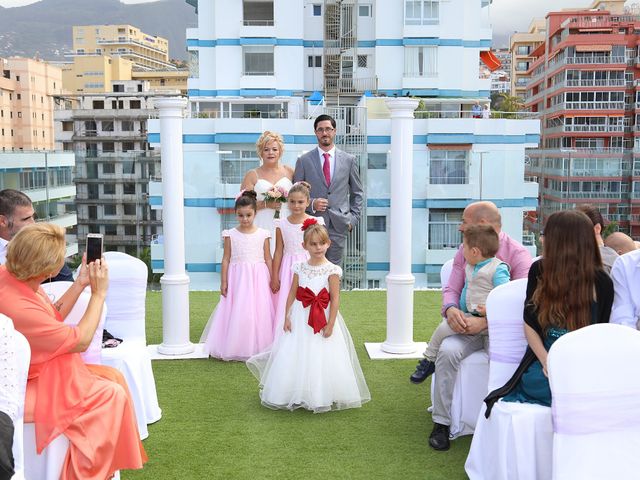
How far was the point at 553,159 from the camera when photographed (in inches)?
770

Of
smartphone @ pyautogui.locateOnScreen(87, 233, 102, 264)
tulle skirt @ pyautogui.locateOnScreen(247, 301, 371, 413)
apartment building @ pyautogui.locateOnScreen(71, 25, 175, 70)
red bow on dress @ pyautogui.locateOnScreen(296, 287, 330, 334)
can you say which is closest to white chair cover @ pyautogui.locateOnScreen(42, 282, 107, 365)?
smartphone @ pyautogui.locateOnScreen(87, 233, 102, 264)

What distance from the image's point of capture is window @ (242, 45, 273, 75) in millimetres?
29906

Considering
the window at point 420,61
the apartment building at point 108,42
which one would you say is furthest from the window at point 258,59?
the apartment building at point 108,42

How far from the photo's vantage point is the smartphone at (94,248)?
3.06 meters

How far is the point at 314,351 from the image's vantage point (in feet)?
13.2

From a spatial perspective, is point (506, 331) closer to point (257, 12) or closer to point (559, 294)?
point (559, 294)

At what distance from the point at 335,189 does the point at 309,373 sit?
1.74m

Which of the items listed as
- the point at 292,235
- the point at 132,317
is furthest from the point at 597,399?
the point at 292,235

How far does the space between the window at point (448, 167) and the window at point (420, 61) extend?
2356 centimetres

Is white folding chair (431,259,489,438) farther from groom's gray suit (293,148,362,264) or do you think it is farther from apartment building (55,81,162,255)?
apartment building (55,81,162,255)

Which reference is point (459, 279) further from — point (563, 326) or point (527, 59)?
point (527, 59)

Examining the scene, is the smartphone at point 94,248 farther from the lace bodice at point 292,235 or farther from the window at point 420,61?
the window at point 420,61

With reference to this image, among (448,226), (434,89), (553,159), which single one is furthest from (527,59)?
(448,226)

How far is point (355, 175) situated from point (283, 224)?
2.53ft
